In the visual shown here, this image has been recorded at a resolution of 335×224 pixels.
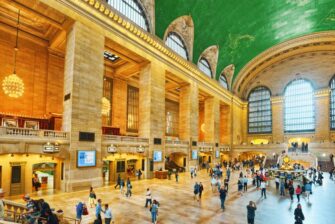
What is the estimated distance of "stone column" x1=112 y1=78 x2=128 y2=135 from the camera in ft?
79.2

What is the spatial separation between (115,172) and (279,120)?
30683 millimetres

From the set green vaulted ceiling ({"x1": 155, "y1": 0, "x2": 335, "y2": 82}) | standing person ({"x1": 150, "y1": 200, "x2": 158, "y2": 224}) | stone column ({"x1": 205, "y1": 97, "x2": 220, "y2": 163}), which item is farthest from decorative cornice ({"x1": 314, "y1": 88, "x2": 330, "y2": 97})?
standing person ({"x1": 150, "y1": 200, "x2": 158, "y2": 224})

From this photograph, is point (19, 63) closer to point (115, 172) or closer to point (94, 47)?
point (94, 47)

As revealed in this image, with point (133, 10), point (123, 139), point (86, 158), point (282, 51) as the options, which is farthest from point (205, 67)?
point (86, 158)

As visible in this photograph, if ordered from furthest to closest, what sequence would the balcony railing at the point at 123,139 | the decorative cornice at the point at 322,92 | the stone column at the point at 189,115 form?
the decorative cornice at the point at 322,92, the stone column at the point at 189,115, the balcony railing at the point at 123,139

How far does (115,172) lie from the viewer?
19047 millimetres

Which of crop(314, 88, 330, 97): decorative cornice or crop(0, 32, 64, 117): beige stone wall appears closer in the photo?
crop(0, 32, 64, 117): beige stone wall

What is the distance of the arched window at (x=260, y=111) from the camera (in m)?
40.2

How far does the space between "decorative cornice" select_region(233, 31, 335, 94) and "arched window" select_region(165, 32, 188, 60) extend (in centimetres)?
1578

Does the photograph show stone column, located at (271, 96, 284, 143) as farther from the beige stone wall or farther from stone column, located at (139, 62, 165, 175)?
the beige stone wall

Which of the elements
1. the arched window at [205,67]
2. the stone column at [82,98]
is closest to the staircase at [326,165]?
the arched window at [205,67]

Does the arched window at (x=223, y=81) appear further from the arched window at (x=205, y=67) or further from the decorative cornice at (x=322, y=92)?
the decorative cornice at (x=322, y=92)

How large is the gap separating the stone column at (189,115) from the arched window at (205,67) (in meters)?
4.28

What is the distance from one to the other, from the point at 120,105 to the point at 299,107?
29.3 meters
